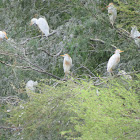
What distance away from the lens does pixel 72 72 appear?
3.18m

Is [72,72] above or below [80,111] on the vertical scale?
above

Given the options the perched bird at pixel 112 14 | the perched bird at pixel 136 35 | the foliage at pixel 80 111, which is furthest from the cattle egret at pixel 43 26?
the foliage at pixel 80 111

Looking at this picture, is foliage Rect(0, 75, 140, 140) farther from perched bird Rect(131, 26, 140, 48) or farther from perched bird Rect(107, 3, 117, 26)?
perched bird Rect(107, 3, 117, 26)

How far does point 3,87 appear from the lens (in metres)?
3.45

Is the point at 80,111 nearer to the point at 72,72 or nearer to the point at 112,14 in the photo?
the point at 72,72

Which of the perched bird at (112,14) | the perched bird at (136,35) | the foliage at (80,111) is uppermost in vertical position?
the perched bird at (112,14)

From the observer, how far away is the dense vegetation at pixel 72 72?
162cm

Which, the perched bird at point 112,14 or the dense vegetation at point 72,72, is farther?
the perched bird at point 112,14

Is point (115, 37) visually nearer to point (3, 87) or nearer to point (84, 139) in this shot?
point (3, 87)

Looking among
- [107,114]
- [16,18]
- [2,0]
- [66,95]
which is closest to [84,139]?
[107,114]

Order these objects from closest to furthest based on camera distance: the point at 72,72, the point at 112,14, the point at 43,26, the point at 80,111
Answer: the point at 80,111, the point at 72,72, the point at 112,14, the point at 43,26

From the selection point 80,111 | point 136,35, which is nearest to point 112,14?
point 136,35

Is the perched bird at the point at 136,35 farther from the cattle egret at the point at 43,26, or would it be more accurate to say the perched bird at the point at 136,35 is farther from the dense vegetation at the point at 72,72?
the cattle egret at the point at 43,26

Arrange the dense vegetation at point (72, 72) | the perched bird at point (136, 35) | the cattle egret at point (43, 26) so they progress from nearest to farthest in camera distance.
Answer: the dense vegetation at point (72, 72) < the perched bird at point (136, 35) < the cattle egret at point (43, 26)
